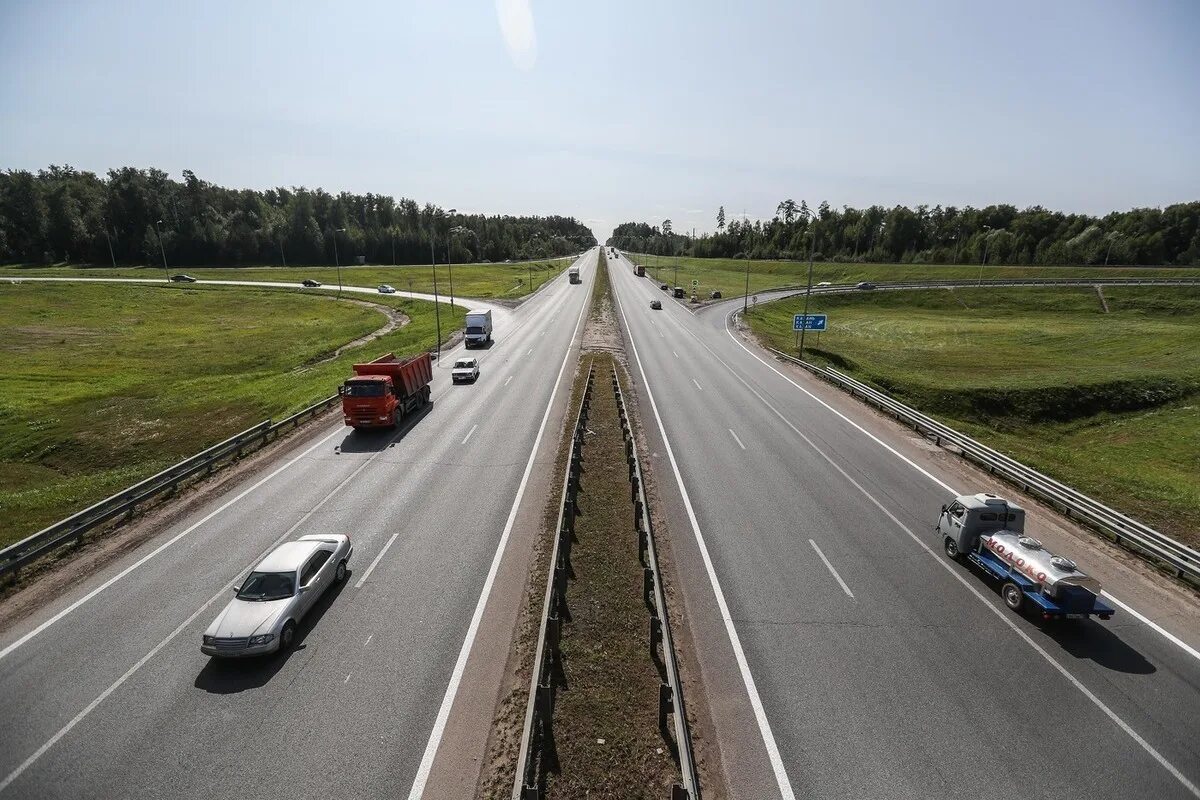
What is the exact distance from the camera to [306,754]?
10.5m

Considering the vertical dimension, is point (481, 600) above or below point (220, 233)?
below

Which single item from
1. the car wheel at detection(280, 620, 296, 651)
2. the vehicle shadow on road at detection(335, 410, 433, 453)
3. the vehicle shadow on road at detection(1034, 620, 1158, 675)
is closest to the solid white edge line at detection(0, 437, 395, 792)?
the car wheel at detection(280, 620, 296, 651)

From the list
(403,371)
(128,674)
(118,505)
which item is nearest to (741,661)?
(128,674)

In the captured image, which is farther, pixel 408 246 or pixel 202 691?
pixel 408 246

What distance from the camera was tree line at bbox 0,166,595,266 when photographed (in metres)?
136

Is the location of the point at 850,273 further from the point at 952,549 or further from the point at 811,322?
the point at 952,549

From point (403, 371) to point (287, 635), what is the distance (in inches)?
770

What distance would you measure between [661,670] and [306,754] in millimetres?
7340

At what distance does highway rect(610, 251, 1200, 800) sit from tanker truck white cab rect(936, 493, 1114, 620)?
682 mm

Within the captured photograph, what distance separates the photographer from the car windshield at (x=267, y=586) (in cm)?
1389

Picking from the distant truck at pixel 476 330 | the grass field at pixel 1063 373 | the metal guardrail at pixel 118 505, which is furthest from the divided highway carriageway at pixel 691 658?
the distant truck at pixel 476 330

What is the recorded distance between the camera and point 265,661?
13.1 metres

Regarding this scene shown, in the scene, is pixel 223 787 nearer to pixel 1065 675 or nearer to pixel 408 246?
pixel 1065 675

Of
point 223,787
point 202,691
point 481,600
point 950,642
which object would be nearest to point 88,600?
point 202,691
